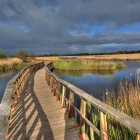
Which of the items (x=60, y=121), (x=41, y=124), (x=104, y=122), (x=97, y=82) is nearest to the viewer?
(x=104, y=122)

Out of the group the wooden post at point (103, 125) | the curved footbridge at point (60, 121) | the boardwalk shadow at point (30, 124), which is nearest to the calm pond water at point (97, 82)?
the boardwalk shadow at point (30, 124)

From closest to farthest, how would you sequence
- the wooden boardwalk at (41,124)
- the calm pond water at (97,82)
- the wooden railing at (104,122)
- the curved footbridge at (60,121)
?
1. the wooden railing at (104,122)
2. the curved footbridge at (60,121)
3. the wooden boardwalk at (41,124)
4. the calm pond water at (97,82)

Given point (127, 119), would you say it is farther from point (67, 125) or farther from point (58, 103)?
point (58, 103)

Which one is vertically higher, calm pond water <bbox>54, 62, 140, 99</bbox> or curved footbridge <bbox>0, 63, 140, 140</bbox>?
curved footbridge <bbox>0, 63, 140, 140</bbox>

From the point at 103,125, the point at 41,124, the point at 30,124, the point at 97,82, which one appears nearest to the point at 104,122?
the point at 103,125

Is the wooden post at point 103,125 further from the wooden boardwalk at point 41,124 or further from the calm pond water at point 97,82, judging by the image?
the calm pond water at point 97,82

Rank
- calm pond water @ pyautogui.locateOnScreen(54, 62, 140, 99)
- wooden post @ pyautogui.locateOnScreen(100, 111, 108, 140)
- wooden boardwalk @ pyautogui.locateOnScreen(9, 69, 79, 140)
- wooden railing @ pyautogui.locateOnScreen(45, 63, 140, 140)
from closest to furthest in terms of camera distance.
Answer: wooden railing @ pyautogui.locateOnScreen(45, 63, 140, 140) < wooden post @ pyautogui.locateOnScreen(100, 111, 108, 140) < wooden boardwalk @ pyautogui.locateOnScreen(9, 69, 79, 140) < calm pond water @ pyautogui.locateOnScreen(54, 62, 140, 99)

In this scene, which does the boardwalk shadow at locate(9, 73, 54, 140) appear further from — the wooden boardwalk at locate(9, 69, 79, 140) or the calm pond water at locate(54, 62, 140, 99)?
the calm pond water at locate(54, 62, 140, 99)

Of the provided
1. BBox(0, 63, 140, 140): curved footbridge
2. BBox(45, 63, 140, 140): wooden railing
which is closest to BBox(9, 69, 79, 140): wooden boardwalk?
BBox(0, 63, 140, 140): curved footbridge

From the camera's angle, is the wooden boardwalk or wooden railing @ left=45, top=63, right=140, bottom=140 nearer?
wooden railing @ left=45, top=63, right=140, bottom=140

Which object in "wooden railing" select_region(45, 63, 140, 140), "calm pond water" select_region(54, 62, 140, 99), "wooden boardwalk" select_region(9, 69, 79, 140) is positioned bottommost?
"calm pond water" select_region(54, 62, 140, 99)

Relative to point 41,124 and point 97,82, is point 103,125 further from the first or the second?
point 97,82

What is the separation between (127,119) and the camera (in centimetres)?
277

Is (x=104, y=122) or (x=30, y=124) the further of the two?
(x=30, y=124)
